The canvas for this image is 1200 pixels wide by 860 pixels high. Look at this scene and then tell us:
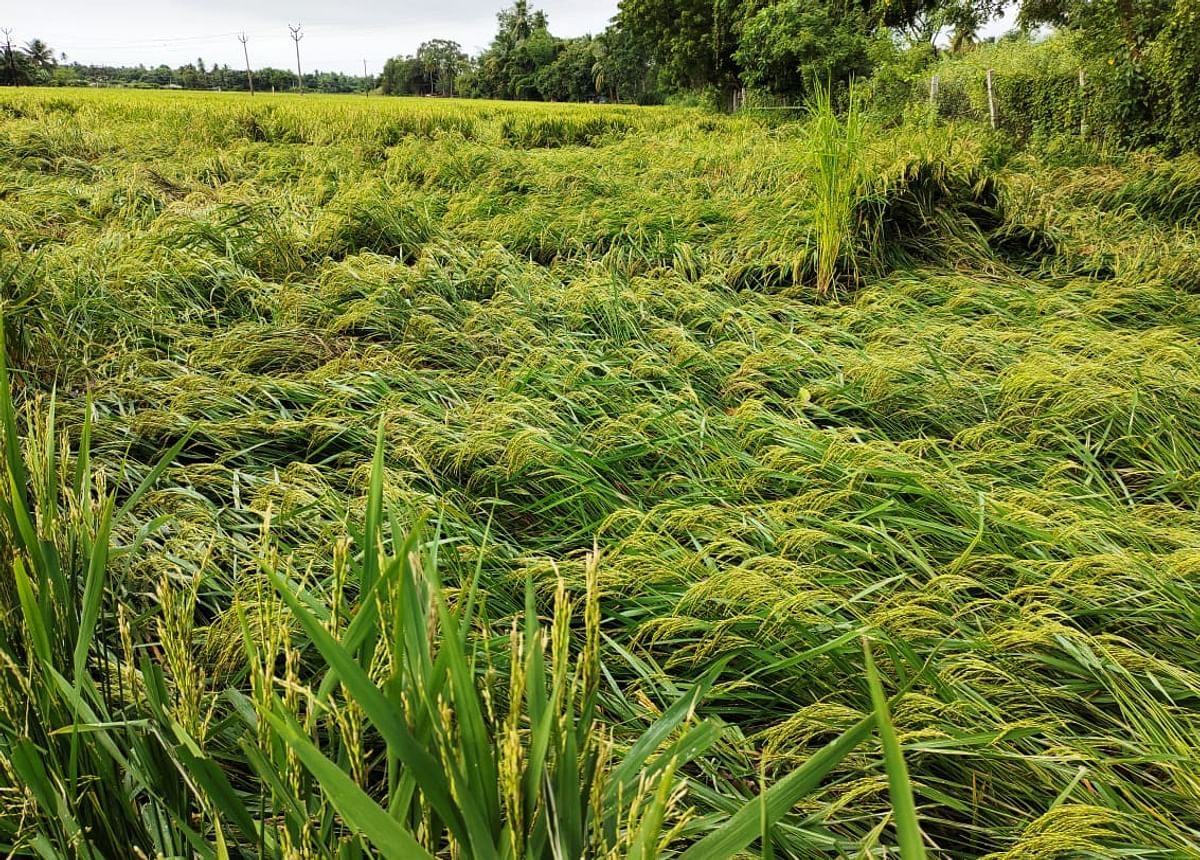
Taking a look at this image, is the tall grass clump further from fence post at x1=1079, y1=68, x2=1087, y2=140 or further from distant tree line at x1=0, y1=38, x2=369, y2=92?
distant tree line at x1=0, y1=38, x2=369, y2=92

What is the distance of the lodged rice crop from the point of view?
62 cm

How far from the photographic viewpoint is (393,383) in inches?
105

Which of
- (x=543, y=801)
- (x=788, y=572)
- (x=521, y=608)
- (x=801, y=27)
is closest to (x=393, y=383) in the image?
(x=521, y=608)

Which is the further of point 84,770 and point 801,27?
point 801,27

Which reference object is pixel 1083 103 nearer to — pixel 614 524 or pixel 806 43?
pixel 806 43

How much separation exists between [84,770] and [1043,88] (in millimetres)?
10094

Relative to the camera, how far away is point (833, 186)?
360 cm

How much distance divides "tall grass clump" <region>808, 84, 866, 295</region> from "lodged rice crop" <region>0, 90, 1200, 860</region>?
0.02 metres

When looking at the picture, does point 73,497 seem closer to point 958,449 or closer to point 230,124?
point 958,449

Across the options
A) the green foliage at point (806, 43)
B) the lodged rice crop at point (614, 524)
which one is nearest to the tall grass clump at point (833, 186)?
the lodged rice crop at point (614, 524)

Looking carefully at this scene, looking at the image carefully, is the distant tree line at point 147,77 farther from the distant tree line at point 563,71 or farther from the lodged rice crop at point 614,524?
the lodged rice crop at point 614,524

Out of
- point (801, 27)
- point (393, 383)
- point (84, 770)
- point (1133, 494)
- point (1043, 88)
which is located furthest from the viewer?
point (801, 27)

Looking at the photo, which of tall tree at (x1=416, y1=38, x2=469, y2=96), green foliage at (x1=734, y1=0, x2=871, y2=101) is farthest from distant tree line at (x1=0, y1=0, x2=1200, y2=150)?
tall tree at (x1=416, y1=38, x2=469, y2=96)

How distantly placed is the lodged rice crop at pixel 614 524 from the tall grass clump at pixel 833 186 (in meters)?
0.02
